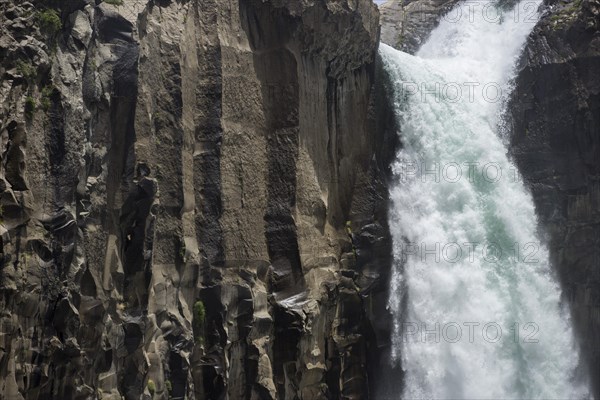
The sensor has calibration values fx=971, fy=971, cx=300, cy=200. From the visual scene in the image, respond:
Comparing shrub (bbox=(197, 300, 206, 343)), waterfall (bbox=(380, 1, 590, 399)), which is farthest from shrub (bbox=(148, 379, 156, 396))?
waterfall (bbox=(380, 1, 590, 399))

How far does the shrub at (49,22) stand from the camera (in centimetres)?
2269

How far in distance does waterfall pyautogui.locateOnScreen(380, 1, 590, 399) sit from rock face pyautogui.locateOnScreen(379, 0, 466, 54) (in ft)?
30.3

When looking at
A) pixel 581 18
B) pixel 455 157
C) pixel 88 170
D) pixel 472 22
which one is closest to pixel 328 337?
pixel 455 157

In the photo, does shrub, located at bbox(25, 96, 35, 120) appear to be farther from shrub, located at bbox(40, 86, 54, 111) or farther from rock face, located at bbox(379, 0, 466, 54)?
rock face, located at bbox(379, 0, 466, 54)

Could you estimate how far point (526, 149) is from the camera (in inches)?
1505

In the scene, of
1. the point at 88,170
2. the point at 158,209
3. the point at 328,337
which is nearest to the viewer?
the point at 88,170

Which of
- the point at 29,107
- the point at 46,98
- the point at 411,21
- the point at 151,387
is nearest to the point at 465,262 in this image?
the point at 151,387

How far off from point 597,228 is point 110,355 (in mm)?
21007

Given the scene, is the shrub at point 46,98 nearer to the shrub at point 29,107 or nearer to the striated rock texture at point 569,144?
the shrub at point 29,107

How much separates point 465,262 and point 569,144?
7092 millimetres

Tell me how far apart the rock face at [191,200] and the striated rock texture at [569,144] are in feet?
23.0

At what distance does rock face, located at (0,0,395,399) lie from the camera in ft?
71.7

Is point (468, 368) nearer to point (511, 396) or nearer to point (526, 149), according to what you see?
point (511, 396)

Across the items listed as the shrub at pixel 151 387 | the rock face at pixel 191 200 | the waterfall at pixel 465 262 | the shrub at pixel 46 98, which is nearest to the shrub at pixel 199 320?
the rock face at pixel 191 200
